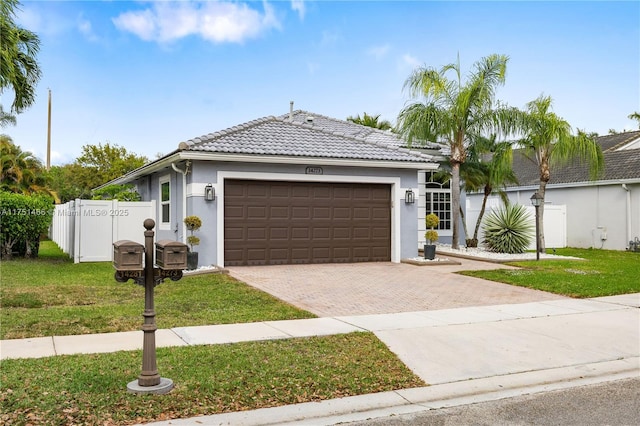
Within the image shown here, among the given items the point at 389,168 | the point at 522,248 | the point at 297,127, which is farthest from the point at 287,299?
the point at 522,248

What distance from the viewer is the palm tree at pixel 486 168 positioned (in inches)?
799

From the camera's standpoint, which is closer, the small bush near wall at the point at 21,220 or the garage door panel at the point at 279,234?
the garage door panel at the point at 279,234

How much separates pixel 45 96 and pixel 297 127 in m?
32.7

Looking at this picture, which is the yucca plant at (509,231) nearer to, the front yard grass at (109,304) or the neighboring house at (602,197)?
the neighboring house at (602,197)

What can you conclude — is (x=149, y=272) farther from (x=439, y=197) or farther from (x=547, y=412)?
(x=439, y=197)

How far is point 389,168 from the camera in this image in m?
17.5

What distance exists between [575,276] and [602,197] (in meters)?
12.4

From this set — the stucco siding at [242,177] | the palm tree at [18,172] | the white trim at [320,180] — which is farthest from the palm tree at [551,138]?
the palm tree at [18,172]

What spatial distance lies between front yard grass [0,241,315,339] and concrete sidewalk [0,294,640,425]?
0.52 metres

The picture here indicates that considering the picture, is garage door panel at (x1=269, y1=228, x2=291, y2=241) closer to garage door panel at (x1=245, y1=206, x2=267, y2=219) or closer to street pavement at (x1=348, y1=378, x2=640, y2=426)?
garage door panel at (x1=245, y1=206, x2=267, y2=219)

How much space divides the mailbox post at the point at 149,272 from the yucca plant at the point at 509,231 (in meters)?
16.3

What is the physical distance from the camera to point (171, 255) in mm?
5609

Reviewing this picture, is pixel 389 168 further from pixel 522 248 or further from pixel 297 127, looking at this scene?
pixel 522 248

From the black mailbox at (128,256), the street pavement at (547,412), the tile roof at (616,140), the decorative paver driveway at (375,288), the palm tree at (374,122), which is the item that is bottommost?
the street pavement at (547,412)
